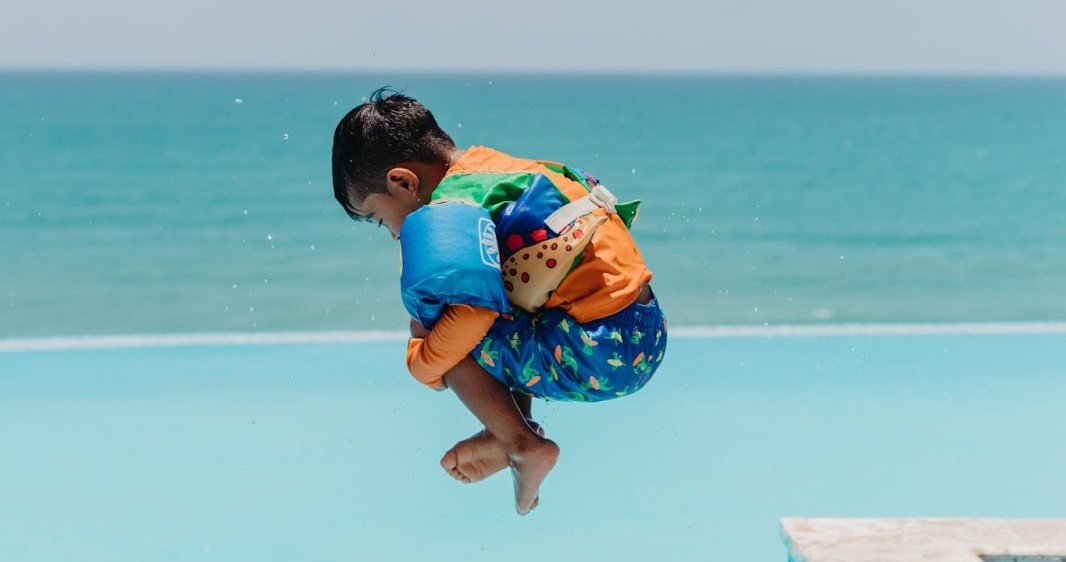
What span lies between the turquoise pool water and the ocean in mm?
1703

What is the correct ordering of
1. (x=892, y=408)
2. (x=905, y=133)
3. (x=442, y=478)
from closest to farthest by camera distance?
(x=442, y=478) → (x=892, y=408) → (x=905, y=133)

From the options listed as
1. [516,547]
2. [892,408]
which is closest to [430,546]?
[516,547]

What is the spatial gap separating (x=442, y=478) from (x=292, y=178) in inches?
587

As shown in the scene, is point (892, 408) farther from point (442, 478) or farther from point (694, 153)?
point (694, 153)

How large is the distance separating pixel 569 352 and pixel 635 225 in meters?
12.5

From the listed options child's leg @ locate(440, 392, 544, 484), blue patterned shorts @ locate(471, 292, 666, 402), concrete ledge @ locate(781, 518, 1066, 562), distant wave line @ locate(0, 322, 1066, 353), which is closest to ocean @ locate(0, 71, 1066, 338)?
blue patterned shorts @ locate(471, 292, 666, 402)

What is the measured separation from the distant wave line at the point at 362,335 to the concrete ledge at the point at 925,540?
16.9 feet

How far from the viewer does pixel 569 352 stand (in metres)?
3.06

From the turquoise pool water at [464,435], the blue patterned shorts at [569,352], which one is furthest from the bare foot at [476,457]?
the turquoise pool water at [464,435]

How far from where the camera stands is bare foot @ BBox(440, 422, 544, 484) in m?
3.13

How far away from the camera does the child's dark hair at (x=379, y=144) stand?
307 cm

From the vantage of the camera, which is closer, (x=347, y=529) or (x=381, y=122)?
(x=381, y=122)

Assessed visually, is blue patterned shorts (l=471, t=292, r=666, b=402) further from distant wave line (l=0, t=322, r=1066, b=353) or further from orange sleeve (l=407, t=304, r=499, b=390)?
distant wave line (l=0, t=322, r=1066, b=353)

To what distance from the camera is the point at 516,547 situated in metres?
5.29
